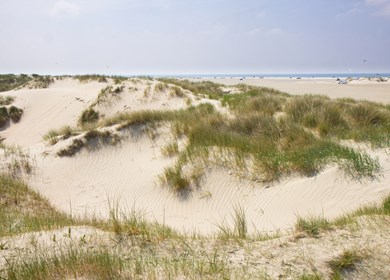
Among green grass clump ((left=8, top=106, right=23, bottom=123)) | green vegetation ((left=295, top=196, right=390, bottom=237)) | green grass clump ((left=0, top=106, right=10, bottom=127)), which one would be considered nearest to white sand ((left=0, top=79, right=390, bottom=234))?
green vegetation ((left=295, top=196, right=390, bottom=237))

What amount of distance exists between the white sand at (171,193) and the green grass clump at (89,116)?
5.04 m

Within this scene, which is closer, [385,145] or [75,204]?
[385,145]

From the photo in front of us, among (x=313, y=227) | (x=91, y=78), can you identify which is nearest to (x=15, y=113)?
(x=91, y=78)

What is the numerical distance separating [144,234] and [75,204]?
4926mm

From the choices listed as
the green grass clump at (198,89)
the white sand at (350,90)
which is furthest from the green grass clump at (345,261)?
the white sand at (350,90)

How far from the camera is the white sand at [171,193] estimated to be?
235 inches

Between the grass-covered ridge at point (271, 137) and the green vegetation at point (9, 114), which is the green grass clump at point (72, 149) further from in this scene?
the green vegetation at point (9, 114)

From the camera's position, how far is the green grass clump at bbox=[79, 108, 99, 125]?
15855 millimetres

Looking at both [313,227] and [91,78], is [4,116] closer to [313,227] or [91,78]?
[91,78]

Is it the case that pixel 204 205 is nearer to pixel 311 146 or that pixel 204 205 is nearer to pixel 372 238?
pixel 311 146

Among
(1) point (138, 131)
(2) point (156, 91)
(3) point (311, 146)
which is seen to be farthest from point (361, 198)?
(2) point (156, 91)

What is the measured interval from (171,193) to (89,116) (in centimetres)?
995

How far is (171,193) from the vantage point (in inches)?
305

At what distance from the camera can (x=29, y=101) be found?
64.4ft
